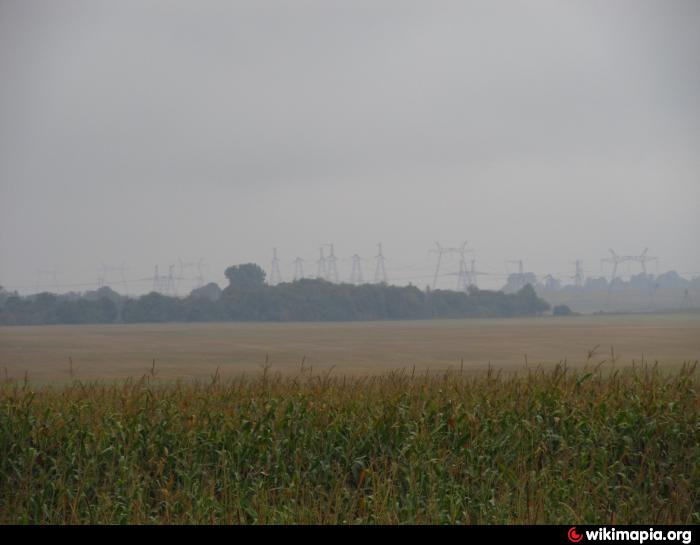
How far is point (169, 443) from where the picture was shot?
10.9 meters

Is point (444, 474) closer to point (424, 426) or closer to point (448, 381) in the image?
point (424, 426)

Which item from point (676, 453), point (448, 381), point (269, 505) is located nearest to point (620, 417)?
point (676, 453)
